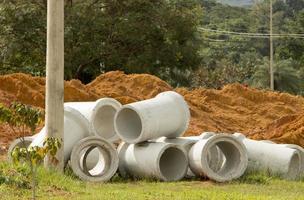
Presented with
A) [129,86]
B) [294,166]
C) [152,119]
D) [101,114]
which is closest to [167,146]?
[152,119]

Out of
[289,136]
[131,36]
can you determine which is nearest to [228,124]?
[289,136]

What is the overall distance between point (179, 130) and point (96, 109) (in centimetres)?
156

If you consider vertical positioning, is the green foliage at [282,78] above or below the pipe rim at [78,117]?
below

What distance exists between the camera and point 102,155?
37.9 ft

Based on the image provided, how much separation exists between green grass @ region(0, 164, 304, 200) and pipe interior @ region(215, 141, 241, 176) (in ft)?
0.84

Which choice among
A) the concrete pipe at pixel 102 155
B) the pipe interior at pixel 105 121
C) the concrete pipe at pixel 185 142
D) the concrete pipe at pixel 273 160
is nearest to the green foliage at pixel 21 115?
the concrete pipe at pixel 102 155

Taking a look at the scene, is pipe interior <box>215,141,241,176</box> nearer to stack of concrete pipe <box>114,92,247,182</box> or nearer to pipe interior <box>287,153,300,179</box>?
stack of concrete pipe <box>114,92,247,182</box>

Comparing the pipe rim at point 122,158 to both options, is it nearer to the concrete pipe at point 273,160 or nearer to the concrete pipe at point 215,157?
the concrete pipe at point 215,157

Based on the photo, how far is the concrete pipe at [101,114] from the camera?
12.3 m

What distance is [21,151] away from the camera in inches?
294

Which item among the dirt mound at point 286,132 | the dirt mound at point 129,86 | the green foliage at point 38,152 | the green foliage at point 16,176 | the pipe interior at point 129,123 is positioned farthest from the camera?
the dirt mound at point 129,86

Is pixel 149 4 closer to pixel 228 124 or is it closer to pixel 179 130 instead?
pixel 228 124

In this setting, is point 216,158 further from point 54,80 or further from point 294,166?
point 54,80

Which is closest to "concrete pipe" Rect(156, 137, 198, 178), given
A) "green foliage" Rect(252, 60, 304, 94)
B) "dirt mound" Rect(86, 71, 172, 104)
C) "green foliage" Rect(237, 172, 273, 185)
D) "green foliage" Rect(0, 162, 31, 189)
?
"green foliage" Rect(237, 172, 273, 185)
